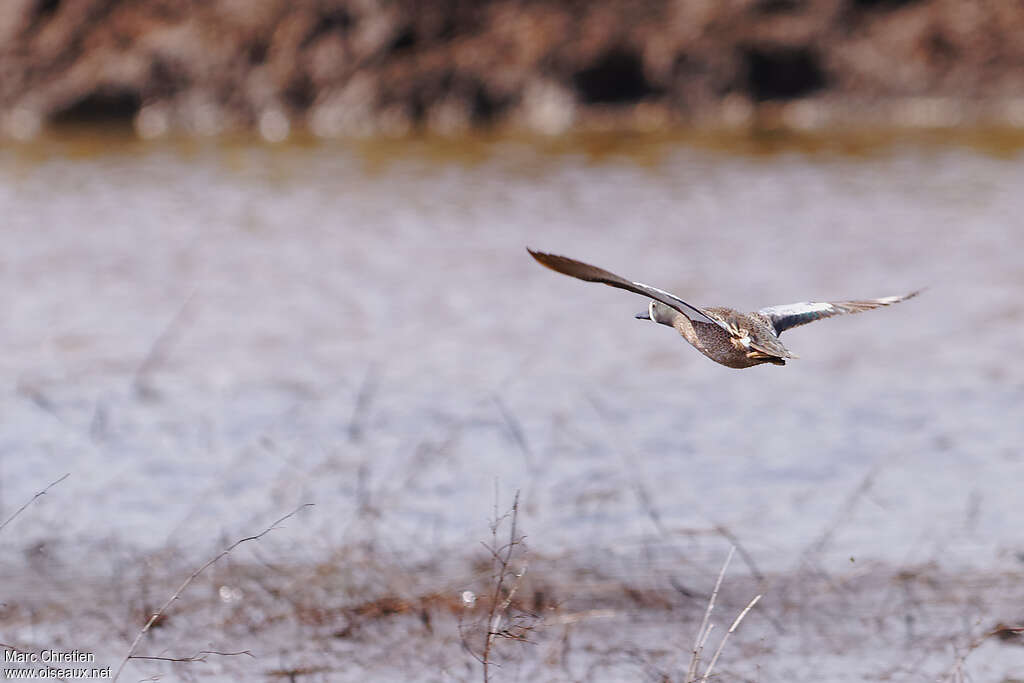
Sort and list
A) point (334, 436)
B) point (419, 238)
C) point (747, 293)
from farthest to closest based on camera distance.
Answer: point (419, 238) → point (747, 293) → point (334, 436)

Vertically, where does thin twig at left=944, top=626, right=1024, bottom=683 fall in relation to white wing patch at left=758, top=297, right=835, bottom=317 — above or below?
below

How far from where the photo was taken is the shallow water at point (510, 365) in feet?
20.0

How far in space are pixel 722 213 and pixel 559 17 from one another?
35.8 feet

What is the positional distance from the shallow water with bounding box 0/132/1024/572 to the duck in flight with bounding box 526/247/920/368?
1.26m

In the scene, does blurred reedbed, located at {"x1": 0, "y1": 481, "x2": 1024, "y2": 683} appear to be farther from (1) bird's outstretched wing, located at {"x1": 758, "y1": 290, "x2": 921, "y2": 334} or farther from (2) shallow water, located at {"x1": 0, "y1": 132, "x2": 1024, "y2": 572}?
(1) bird's outstretched wing, located at {"x1": 758, "y1": 290, "x2": 921, "y2": 334}

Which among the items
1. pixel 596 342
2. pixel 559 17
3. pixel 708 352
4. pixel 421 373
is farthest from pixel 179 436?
pixel 559 17

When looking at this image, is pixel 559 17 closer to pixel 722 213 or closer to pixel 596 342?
pixel 722 213

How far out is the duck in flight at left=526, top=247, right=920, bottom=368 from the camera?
3.25 m

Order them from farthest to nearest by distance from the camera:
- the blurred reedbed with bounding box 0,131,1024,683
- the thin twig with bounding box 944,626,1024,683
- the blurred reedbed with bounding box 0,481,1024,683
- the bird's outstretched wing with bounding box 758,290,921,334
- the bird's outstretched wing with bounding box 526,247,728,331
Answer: the blurred reedbed with bounding box 0,131,1024,683, the blurred reedbed with bounding box 0,481,1024,683, the bird's outstretched wing with bounding box 758,290,921,334, the thin twig with bounding box 944,626,1024,683, the bird's outstretched wing with bounding box 526,247,728,331

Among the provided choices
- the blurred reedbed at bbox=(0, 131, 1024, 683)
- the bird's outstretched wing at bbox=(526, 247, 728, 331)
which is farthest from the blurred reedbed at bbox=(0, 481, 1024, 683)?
the bird's outstretched wing at bbox=(526, 247, 728, 331)

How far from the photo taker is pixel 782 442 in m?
7.24

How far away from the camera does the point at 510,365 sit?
8.99 metres

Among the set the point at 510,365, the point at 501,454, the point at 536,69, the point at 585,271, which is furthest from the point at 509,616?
the point at 536,69

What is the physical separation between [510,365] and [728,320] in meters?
5.13
